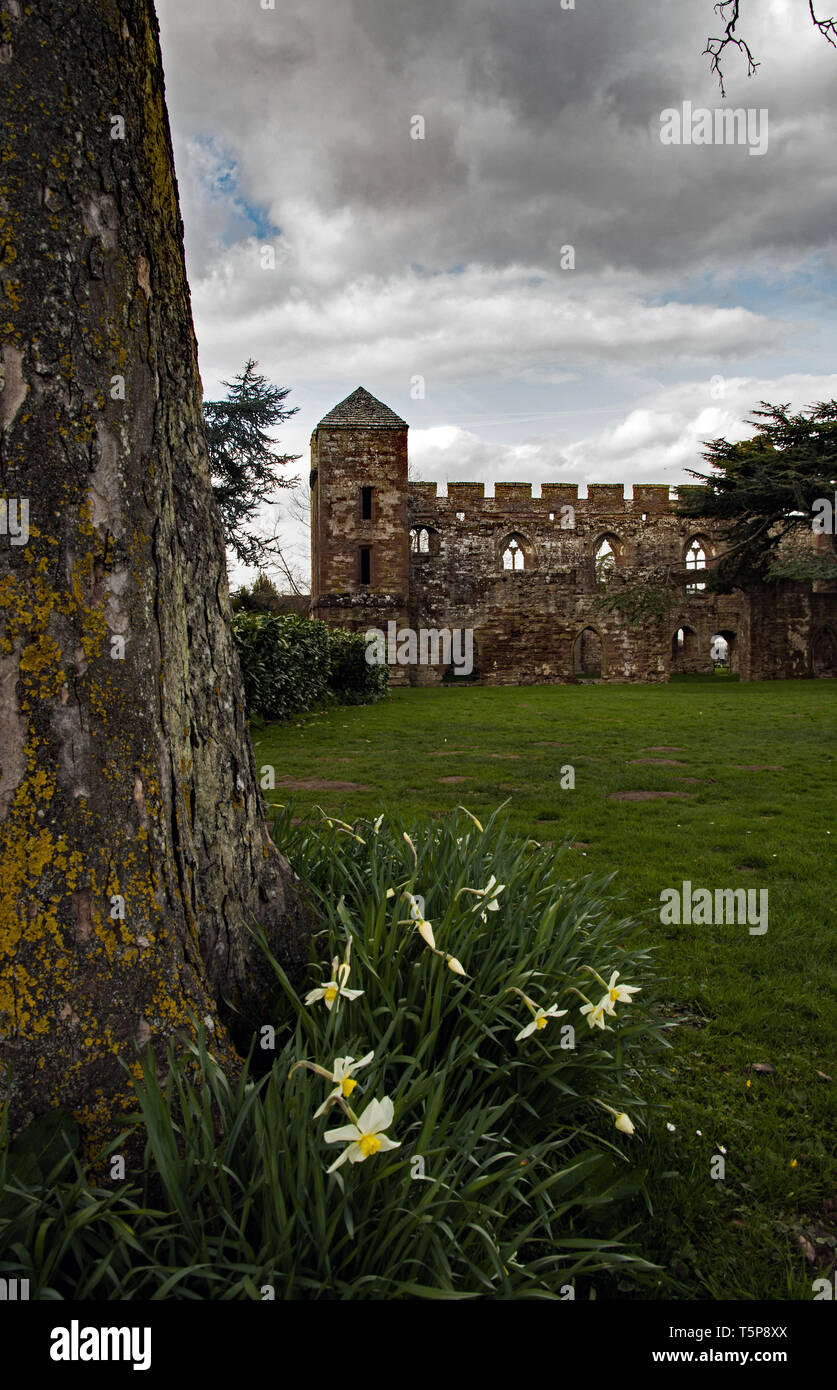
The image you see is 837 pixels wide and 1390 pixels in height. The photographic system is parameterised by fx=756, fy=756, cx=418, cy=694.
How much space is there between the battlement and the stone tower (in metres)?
3.49

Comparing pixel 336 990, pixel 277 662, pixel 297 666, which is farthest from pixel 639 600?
pixel 336 990

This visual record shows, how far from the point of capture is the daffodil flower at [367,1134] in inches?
51.8

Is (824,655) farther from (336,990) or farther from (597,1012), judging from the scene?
(336,990)

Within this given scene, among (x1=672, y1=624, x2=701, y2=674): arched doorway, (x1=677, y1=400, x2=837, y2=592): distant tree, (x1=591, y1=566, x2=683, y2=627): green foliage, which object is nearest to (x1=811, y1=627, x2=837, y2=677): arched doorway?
(x1=677, y1=400, x2=837, y2=592): distant tree

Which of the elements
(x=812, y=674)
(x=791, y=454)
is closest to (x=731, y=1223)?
(x=791, y=454)

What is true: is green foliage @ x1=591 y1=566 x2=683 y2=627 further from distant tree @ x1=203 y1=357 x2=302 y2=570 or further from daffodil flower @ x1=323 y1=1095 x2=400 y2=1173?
daffodil flower @ x1=323 y1=1095 x2=400 y2=1173

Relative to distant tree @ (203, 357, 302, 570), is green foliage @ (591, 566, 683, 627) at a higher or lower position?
lower

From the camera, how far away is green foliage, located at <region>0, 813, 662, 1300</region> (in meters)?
1.36

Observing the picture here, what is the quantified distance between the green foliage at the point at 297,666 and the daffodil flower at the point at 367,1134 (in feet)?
28.5

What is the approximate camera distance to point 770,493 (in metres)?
24.2

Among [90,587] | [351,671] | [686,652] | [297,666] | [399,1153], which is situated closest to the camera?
[399,1153]

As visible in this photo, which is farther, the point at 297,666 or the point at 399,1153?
the point at 297,666

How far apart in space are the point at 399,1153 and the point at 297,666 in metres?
12.1

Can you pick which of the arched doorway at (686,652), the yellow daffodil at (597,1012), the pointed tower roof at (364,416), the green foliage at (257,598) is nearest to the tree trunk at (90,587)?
the yellow daffodil at (597,1012)
